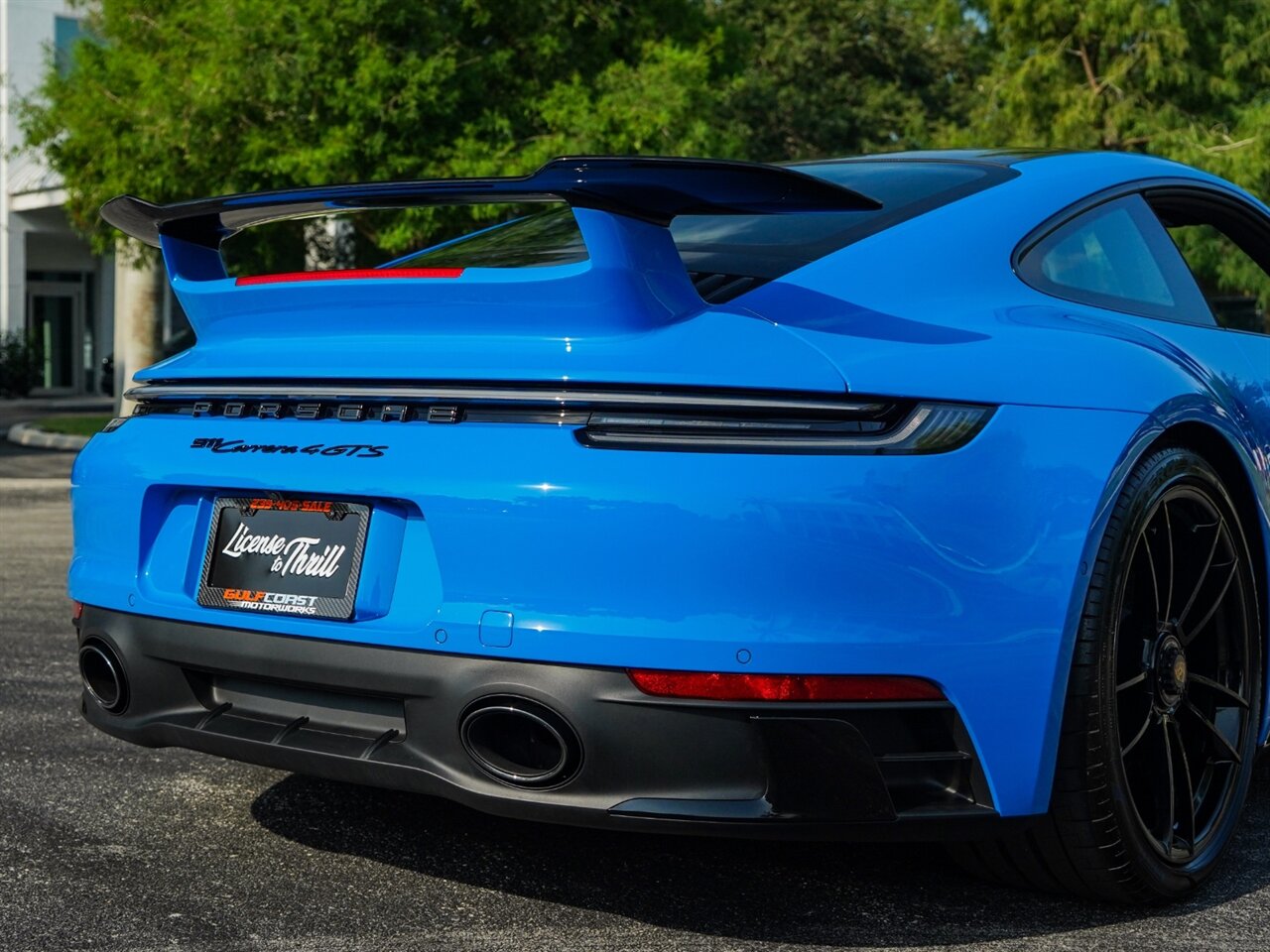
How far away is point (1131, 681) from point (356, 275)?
1590 mm

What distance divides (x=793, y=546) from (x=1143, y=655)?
92 cm

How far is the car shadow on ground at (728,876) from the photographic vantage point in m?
2.97

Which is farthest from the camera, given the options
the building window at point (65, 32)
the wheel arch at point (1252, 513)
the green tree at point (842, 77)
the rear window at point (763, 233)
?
the green tree at point (842, 77)

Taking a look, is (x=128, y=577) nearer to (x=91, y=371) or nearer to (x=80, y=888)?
(x=80, y=888)

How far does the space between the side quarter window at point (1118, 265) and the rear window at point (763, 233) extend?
8.0 inches

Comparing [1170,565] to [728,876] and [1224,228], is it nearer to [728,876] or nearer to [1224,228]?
[728,876]

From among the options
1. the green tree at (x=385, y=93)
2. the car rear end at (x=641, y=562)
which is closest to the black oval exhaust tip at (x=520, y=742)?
the car rear end at (x=641, y=562)

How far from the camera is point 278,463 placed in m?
2.87

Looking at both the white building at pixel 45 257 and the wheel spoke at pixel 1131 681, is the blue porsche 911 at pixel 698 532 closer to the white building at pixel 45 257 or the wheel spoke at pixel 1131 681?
the wheel spoke at pixel 1131 681

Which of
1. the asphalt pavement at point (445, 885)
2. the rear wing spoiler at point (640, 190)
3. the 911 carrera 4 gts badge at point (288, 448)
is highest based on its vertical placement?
the rear wing spoiler at point (640, 190)

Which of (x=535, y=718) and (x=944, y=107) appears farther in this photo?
(x=944, y=107)

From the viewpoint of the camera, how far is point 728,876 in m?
3.23

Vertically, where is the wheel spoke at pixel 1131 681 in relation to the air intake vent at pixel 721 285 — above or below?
below

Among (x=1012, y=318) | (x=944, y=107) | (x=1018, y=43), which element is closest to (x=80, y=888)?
(x=1012, y=318)
